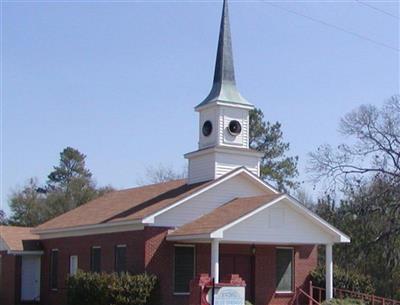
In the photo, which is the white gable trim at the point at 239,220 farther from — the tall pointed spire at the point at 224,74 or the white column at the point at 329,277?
the tall pointed spire at the point at 224,74

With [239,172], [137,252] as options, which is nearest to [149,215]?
[137,252]

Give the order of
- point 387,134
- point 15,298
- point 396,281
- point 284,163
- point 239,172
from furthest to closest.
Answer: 1. point 284,163
2. point 387,134
3. point 396,281
4. point 15,298
5. point 239,172

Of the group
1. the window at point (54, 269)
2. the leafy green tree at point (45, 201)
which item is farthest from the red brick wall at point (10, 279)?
the leafy green tree at point (45, 201)

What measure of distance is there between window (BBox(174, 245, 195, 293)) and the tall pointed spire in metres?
6.82

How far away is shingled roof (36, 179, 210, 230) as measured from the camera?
29.4 m

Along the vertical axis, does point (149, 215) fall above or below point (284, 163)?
below

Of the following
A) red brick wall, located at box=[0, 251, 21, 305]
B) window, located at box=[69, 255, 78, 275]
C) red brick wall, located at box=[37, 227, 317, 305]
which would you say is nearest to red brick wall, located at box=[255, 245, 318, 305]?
red brick wall, located at box=[37, 227, 317, 305]

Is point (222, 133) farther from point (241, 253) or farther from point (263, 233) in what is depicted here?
point (263, 233)

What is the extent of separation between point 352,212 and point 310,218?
52.1 ft

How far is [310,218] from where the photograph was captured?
2839cm

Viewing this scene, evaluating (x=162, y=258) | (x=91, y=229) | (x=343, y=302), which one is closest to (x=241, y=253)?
(x=162, y=258)

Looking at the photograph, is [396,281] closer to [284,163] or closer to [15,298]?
[15,298]

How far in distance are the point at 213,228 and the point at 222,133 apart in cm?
636

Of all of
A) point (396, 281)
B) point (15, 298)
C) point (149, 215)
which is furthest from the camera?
point (396, 281)
